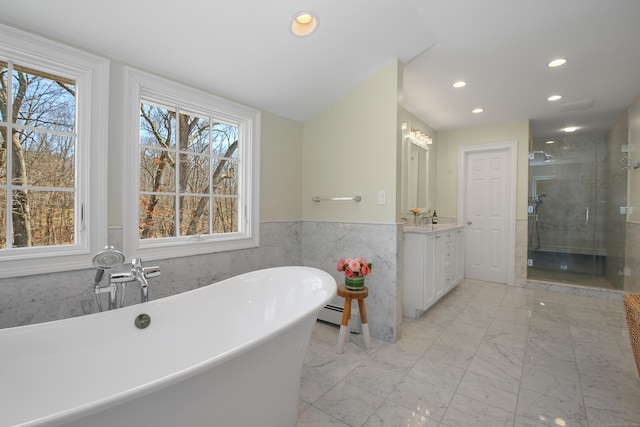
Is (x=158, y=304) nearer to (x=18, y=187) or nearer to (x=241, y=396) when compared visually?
(x=241, y=396)

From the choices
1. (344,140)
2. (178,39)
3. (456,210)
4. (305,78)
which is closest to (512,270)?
(456,210)

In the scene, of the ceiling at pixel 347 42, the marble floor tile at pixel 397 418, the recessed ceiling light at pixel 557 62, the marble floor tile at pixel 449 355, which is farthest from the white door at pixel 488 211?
the marble floor tile at pixel 397 418

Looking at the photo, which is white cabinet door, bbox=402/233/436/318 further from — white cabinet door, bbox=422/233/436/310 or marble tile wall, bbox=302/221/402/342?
marble tile wall, bbox=302/221/402/342

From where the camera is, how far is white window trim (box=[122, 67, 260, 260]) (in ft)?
6.05

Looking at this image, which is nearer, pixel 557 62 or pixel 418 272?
pixel 557 62

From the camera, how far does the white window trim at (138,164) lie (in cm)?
184

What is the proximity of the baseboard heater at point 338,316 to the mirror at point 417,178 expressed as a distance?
4.88 feet

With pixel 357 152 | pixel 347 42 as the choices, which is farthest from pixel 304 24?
pixel 357 152

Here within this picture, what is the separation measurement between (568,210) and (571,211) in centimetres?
4

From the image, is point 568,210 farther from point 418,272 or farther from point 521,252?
point 418,272

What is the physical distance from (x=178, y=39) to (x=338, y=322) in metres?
2.46

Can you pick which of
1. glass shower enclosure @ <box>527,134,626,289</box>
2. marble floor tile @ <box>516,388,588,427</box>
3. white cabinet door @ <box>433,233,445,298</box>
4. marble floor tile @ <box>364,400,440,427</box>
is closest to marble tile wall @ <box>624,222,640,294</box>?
glass shower enclosure @ <box>527,134,626,289</box>

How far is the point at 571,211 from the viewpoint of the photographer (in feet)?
14.2

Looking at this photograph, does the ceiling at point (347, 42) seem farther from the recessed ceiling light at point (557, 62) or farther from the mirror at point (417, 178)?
the mirror at point (417, 178)
